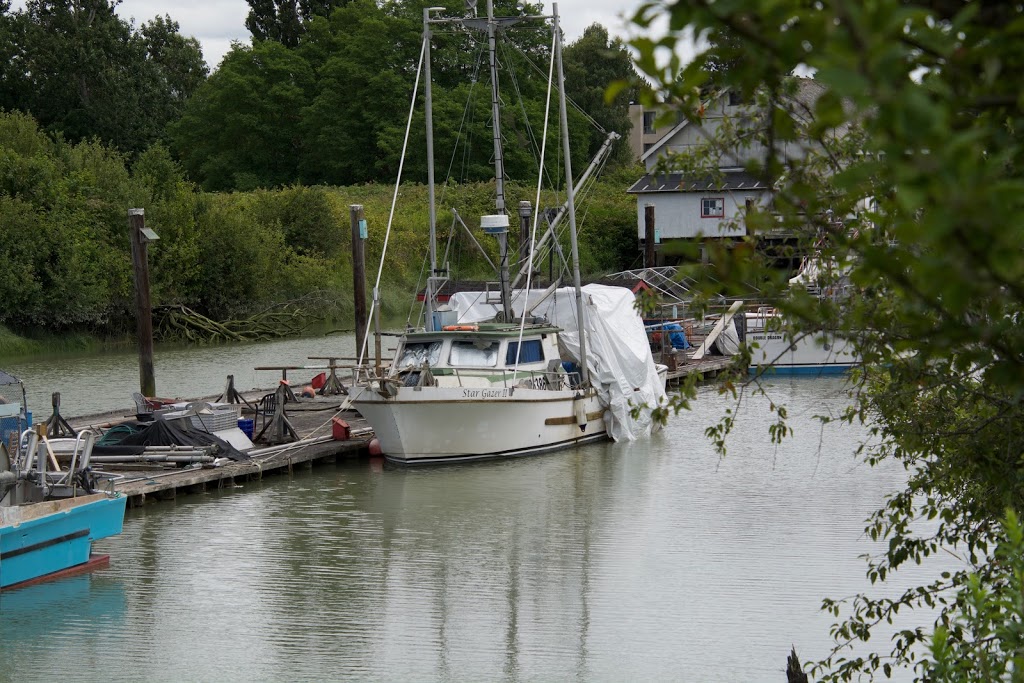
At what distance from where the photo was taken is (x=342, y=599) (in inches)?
569

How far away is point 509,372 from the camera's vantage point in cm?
2191

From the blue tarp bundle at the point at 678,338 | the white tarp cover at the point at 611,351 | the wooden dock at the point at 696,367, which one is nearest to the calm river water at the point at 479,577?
the white tarp cover at the point at 611,351

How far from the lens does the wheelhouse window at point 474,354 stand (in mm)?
21984

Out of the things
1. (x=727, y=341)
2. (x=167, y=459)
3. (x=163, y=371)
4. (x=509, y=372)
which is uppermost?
(x=727, y=341)

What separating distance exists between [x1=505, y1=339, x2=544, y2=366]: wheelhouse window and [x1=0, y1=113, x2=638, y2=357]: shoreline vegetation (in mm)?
14184

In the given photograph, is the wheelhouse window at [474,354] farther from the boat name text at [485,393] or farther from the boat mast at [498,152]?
the boat mast at [498,152]

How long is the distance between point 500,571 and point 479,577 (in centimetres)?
39

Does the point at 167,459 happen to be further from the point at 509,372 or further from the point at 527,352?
the point at 527,352

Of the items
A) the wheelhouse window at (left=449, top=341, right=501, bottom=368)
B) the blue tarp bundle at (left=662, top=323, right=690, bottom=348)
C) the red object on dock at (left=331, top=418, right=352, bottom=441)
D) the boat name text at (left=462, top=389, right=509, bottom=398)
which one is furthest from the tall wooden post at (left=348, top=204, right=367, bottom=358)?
the blue tarp bundle at (left=662, top=323, right=690, bottom=348)

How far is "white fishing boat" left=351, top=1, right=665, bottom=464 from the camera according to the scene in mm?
21188

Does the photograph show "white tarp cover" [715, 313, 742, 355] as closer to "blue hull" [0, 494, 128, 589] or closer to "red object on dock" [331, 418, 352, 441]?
"red object on dock" [331, 418, 352, 441]

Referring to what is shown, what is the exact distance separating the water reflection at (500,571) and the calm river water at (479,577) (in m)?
0.04

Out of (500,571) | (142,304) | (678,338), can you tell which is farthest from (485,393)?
(678,338)

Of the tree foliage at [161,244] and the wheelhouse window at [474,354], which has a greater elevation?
the tree foliage at [161,244]
